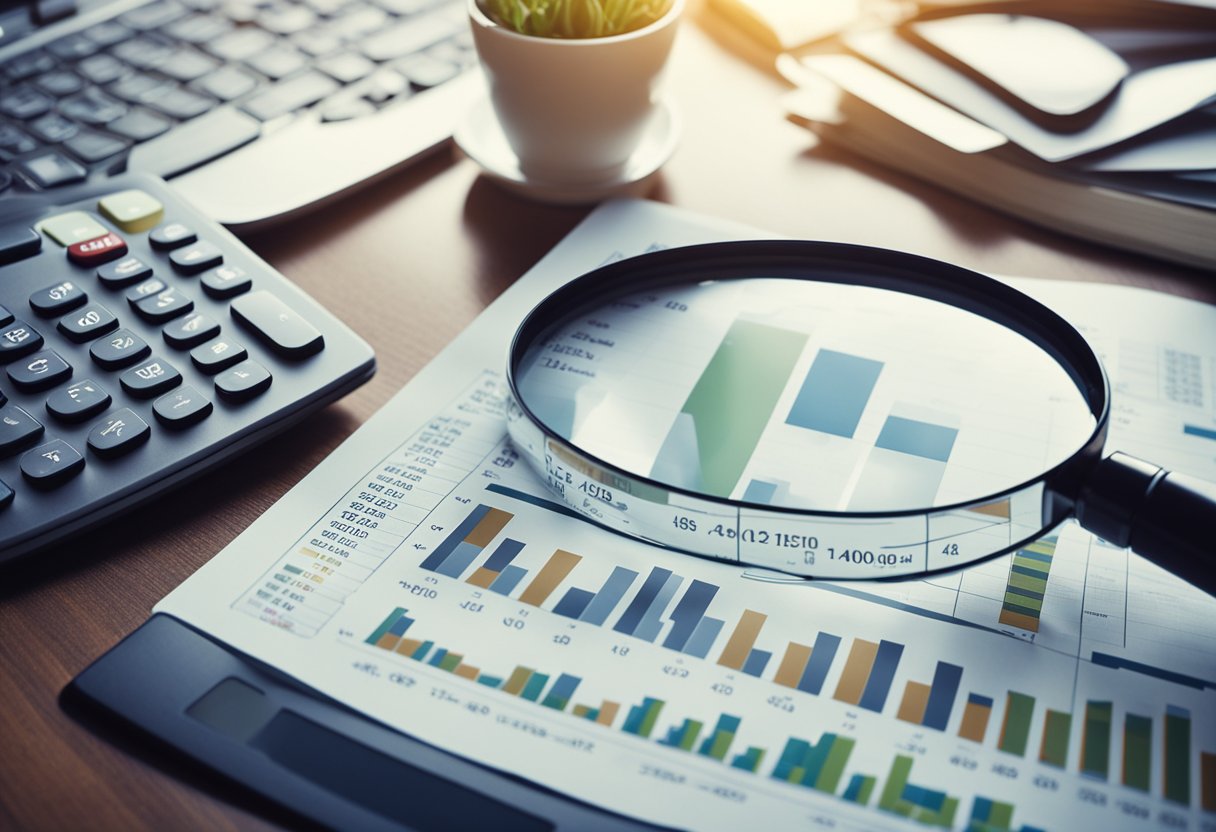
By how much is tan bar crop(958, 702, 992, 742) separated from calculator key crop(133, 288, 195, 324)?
1.19 feet

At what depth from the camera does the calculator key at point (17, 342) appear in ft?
1.40

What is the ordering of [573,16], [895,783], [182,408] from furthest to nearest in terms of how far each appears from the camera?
[573,16] < [182,408] < [895,783]

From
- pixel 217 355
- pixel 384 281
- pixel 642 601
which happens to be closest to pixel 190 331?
pixel 217 355

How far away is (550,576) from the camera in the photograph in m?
0.39

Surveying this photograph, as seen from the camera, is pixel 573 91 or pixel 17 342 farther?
pixel 573 91

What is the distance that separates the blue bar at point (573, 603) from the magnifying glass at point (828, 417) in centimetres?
3

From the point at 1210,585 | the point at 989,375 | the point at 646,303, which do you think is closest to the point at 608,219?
the point at 646,303

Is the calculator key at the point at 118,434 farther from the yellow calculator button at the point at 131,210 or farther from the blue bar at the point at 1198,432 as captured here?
the blue bar at the point at 1198,432

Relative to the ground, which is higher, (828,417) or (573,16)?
(573,16)

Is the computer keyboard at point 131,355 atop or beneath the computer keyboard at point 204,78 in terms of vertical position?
beneath

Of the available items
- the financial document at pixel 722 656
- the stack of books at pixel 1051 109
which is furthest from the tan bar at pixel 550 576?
the stack of books at pixel 1051 109

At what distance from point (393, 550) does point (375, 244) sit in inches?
9.8

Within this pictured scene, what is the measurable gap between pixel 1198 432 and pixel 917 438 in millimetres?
128

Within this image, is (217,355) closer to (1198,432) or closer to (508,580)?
(508,580)
